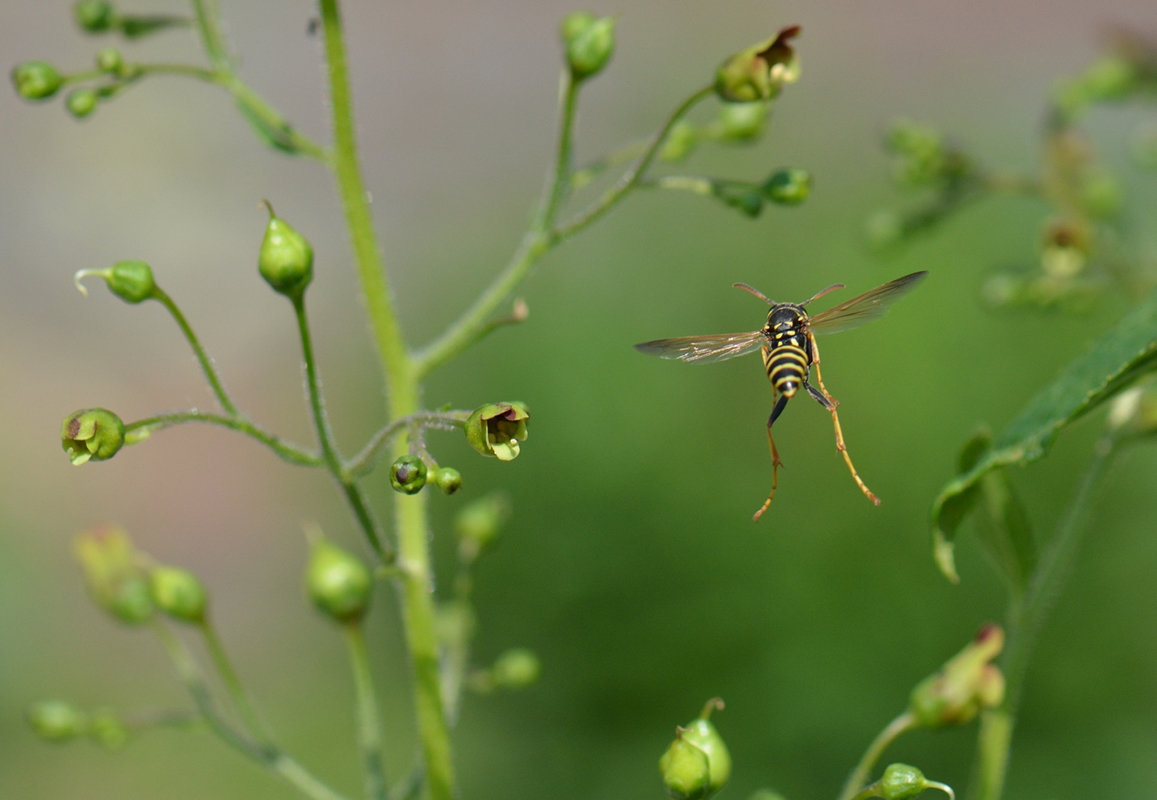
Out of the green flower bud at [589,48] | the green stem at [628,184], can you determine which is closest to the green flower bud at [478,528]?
the green stem at [628,184]

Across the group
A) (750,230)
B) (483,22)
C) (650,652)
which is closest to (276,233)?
(650,652)

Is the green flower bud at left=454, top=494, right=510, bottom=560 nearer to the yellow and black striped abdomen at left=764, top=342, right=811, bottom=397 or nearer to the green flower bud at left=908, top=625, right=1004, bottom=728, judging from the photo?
the yellow and black striped abdomen at left=764, top=342, right=811, bottom=397

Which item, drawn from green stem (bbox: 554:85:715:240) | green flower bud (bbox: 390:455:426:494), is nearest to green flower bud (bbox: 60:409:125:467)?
green flower bud (bbox: 390:455:426:494)

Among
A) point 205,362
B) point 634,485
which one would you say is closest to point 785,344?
point 205,362

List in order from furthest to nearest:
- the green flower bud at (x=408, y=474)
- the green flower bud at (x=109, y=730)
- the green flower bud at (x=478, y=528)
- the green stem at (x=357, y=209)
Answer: the green flower bud at (x=109, y=730) < the green flower bud at (x=478, y=528) < the green stem at (x=357, y=209) < the green flower bud at (x=408, y=474)

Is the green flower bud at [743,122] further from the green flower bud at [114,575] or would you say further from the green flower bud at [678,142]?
the green flower bud at [114,575]

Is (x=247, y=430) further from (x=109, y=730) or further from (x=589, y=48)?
(x=109, y=730)
